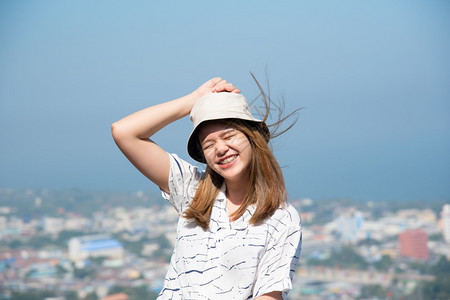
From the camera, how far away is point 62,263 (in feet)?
79.0

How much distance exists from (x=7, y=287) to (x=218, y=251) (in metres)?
22.2

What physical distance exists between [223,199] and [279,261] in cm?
22

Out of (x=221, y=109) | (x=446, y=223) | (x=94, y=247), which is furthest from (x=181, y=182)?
(x=94, y=247)

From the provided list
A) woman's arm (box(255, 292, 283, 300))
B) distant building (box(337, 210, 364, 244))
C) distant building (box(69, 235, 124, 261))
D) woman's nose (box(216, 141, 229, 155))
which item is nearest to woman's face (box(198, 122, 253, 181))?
woman's nose (box(216, 141, 229, 155))

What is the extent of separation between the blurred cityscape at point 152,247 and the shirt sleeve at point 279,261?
18.4 meters

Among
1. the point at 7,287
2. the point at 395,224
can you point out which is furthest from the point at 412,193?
the point at 7,287

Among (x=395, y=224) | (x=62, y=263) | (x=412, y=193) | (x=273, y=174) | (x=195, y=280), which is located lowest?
(x=195, y=280)

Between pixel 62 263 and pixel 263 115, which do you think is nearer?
pixel 263 115

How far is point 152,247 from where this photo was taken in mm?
25203

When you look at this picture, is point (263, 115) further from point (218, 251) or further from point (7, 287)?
point (7, 287)

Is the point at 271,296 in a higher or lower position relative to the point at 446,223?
lower

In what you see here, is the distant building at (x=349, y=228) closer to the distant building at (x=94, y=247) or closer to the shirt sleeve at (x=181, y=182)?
the distant building at (x=94, y=247)

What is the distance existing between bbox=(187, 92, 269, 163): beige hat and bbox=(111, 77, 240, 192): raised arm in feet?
0.16

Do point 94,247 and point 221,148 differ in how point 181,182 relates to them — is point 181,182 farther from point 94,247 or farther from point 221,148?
point 94,247
